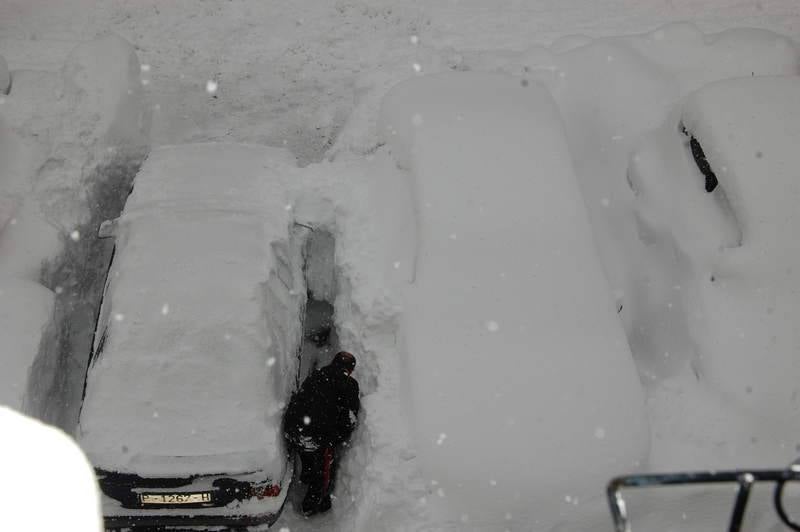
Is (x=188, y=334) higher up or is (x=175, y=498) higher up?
(x=188, y=334)

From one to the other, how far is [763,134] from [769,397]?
2.32 m

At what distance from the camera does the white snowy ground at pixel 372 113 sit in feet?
21.4

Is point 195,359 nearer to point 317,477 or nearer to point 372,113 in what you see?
point 317,477

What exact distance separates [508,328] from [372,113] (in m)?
3.61

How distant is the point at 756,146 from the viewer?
290 inches

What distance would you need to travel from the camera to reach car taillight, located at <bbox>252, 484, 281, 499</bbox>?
5.95 metres

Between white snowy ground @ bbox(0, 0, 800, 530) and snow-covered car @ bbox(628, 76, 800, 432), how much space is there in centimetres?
23

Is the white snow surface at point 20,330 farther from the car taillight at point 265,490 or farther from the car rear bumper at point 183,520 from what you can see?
the car taillight at point 265,490

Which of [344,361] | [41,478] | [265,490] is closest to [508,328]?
[344,361]

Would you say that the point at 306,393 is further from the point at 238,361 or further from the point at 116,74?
the point at 116,74

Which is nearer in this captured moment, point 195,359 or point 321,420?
point 195,359

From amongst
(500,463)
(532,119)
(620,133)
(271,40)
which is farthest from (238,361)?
(271,40)

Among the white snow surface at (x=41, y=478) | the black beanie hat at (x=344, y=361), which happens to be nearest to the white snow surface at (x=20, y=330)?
the black beanie hat at (x=344, y=361)

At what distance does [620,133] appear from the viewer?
883 centimetres
